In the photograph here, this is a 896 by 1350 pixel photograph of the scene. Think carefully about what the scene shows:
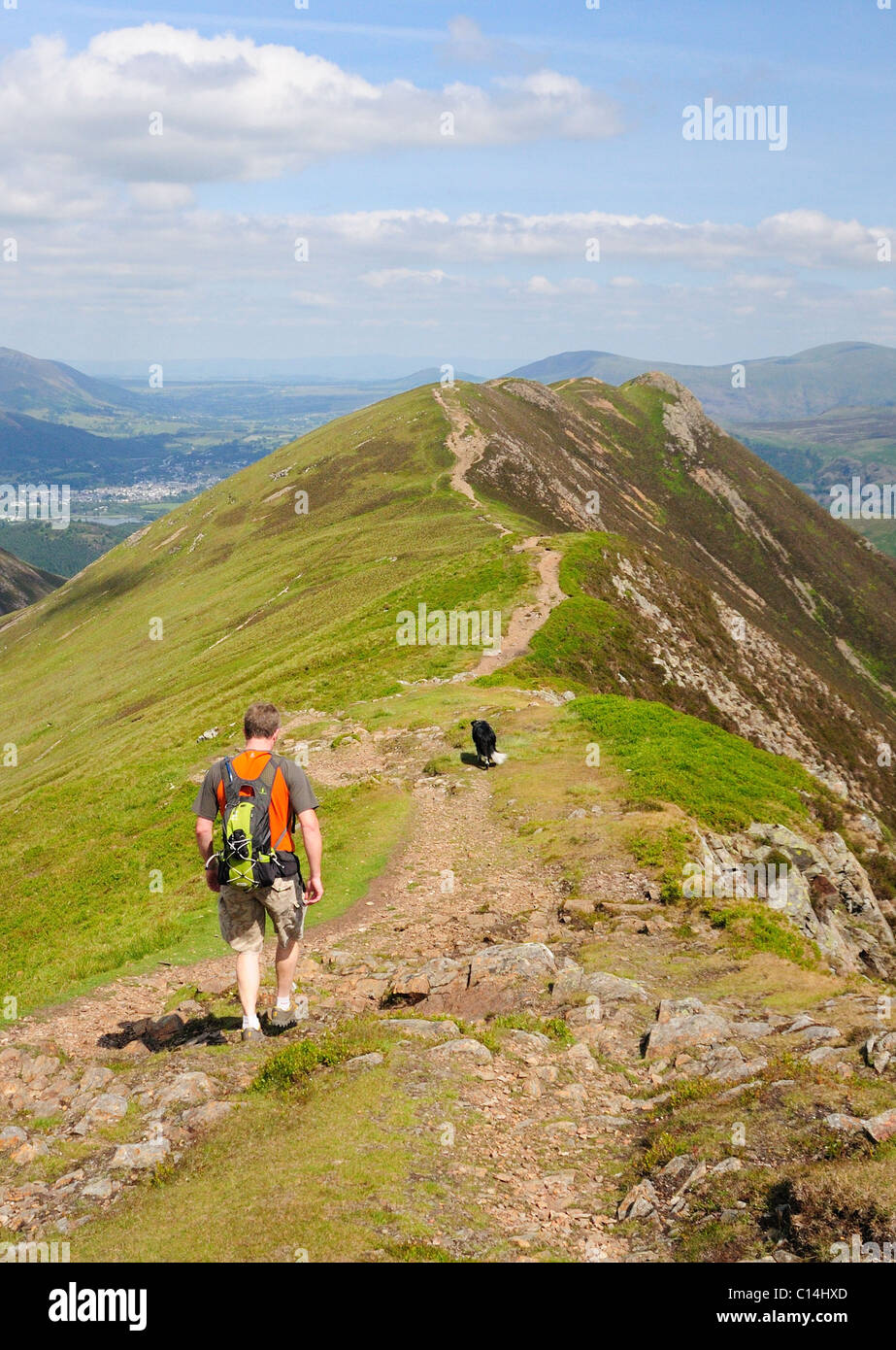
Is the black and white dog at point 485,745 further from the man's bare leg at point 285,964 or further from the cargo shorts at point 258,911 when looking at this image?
the cargo shorts at point 258,911

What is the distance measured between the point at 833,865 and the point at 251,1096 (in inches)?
938

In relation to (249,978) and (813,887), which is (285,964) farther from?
(813,887)

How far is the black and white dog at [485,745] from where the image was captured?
99.6 ft

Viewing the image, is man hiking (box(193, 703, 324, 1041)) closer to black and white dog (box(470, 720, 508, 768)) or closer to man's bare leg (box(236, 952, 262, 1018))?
man's bare leg (box(236, 952, 262, 1018))

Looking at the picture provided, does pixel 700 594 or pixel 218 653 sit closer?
pixel 218 653

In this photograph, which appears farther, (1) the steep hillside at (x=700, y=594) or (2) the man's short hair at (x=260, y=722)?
(1) the steep hillside at (x=700, y=594)

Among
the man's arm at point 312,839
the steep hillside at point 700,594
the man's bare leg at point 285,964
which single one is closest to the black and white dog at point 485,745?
the steep hillside at point 700,594

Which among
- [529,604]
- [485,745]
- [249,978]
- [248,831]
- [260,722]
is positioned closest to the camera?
[248,831]

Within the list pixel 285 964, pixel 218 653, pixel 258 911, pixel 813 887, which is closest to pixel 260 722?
pixel 258 911

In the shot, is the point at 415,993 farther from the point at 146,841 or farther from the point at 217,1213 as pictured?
the point at 146,841

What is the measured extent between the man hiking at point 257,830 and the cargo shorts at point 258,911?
14 millimetres

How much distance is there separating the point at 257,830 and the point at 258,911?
1717mm

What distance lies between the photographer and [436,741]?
112 feet

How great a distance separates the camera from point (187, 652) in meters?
78.0
